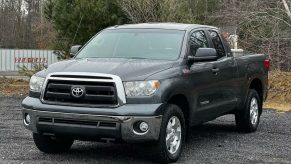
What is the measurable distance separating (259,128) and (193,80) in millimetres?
3473

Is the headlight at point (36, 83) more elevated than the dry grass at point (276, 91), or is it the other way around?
the headlight at point (36, 83)

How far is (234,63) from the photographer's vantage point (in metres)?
9.16

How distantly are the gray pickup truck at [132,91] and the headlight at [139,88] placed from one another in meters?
0.01

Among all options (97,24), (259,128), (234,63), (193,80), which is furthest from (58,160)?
(97,24)

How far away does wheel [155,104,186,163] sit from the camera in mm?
6742

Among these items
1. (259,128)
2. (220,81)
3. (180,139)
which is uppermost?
(220,81)

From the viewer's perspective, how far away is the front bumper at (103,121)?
21.2 ft

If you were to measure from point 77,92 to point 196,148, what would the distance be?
2.44 metres

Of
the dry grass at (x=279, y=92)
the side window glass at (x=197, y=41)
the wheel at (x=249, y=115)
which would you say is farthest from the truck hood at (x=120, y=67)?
the dry grass at (x=279, y=92)

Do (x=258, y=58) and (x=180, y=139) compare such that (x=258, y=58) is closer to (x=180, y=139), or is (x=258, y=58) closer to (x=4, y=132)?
(x=180, y=139)

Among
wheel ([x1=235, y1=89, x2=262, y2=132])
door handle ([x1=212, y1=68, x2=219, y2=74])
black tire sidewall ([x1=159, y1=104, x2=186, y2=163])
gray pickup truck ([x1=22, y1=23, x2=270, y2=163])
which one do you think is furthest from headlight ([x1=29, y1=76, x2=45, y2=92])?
wheel ([x1=235, y1=89, x2=262, y2=132])

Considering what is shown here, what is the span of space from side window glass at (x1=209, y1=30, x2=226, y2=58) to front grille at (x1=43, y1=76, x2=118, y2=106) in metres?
2.93

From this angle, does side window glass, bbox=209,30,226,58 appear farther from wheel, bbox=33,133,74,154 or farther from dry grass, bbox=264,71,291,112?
dry grass, bbox=264,71,291,112

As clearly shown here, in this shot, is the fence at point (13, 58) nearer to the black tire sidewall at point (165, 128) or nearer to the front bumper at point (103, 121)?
the black tire sidewall at point (165, 128)
